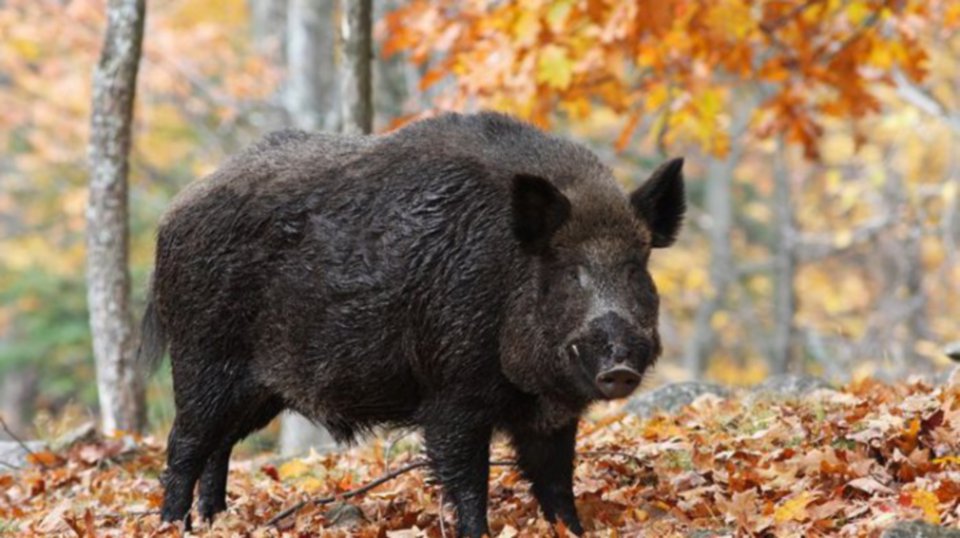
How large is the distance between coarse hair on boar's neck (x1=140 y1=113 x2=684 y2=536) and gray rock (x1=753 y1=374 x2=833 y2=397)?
112 inches

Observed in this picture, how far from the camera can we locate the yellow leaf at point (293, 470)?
8.37 m

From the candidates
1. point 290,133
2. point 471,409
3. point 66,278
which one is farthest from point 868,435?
point 66,278

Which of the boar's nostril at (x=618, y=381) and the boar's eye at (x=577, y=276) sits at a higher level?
the boar's eye at (x=577, y=276)

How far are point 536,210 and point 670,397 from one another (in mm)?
3764

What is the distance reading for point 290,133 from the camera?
730 centimetres

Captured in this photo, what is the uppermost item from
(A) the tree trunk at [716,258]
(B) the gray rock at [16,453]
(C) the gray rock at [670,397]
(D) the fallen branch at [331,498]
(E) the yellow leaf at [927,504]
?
(E) the yellow leaf at [927,504]

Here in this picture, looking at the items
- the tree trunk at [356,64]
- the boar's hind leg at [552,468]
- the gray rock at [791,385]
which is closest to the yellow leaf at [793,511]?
the boar's hind leg at [552,468]

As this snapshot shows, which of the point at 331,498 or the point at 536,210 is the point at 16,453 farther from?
the point at 536,210

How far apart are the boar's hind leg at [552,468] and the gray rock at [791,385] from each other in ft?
8.66

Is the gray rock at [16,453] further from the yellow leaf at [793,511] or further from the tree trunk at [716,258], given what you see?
the tree trunk at [716,258]

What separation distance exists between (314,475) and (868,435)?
3.63 m

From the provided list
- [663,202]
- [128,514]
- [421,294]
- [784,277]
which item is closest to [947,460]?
[663,202]

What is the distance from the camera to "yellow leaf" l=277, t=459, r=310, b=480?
8.37m

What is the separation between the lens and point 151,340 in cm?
745
